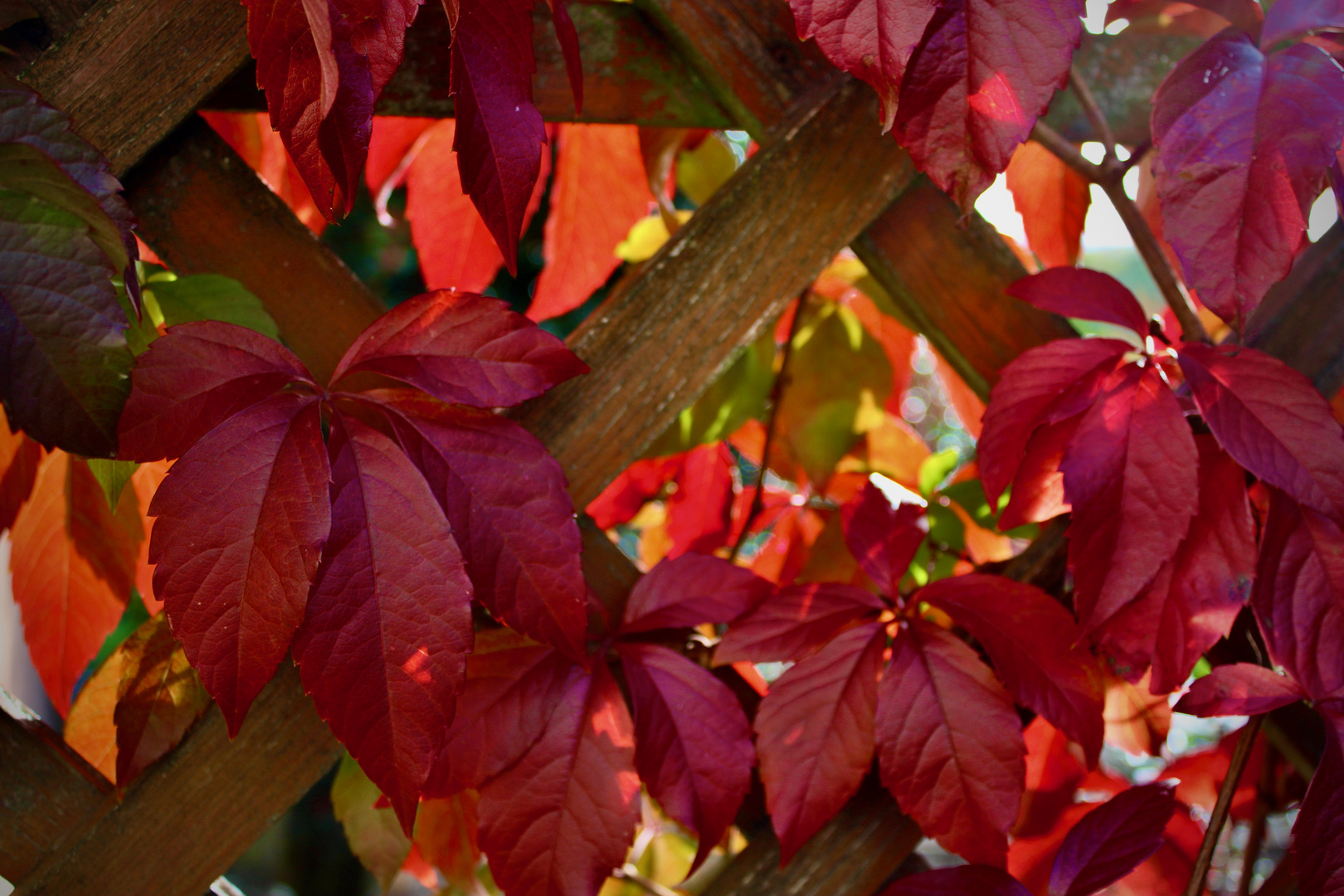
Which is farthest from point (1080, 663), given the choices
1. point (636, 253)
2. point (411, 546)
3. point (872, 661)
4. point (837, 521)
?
point (636, 253)

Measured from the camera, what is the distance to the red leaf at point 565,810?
53cm

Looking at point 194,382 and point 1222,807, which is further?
point 1222,807

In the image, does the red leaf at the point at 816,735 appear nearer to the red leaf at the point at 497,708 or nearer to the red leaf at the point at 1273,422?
the red leaf at the point at 497,708

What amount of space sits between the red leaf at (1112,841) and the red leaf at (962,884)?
3 centimetres

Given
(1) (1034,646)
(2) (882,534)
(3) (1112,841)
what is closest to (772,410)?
(2) (882,534)

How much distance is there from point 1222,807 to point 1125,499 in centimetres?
25

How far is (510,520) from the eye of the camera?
469 mm

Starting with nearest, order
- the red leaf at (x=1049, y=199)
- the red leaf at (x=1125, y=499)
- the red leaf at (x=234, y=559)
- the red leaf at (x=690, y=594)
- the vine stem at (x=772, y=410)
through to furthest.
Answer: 1. the red leaf at (x=234, y=559)
2. the red leaf at (x=1125, y=499)
3. the red leaf at (x=690, y=594)
4. the red leaf at (x=1049, y=199)
5. the vine stem at (x=772, y=410)

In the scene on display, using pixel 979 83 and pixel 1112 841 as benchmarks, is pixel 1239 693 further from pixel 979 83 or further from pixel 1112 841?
pixel 979 83

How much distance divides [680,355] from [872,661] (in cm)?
25

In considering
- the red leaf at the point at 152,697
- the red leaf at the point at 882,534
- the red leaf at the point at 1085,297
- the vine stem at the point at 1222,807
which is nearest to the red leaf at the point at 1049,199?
the red leaf at the point at 1085,297

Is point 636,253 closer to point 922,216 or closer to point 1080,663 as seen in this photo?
point 922,216

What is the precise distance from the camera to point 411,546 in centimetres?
43

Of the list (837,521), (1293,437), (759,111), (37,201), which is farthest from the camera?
(837,521)
